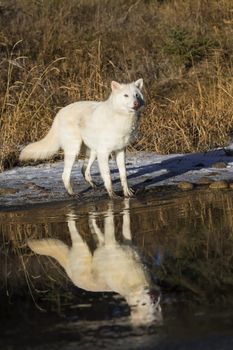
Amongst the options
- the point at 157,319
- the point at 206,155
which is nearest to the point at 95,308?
the point at 157,319

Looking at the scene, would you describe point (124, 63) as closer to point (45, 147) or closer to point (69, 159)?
point (45, 147)

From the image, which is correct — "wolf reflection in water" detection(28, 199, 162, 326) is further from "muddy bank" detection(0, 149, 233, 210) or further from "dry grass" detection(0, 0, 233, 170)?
"dry grass" detection(0, 0, 233, 170)

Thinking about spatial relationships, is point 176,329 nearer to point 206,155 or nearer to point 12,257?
point 12,257

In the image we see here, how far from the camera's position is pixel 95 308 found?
178 inches

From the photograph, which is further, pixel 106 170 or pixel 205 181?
pixel 205 181

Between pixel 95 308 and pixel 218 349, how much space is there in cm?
106

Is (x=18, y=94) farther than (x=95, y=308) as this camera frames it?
Yes

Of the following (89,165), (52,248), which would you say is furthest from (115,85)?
(52,248)

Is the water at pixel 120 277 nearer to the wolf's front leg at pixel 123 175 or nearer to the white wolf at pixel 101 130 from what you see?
the wolf's front leg at pixel 123 175

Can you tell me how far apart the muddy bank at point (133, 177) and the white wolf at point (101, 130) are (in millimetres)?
297

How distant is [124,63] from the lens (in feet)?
54.2

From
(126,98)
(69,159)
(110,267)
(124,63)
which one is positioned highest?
(124,63)

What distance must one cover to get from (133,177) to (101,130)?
1.63 m

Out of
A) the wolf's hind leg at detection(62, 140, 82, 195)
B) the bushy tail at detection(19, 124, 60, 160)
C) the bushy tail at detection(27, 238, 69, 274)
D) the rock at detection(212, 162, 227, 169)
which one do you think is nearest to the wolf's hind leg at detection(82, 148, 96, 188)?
the wolf's hind leg at detection(62, 140, 82, 195)
